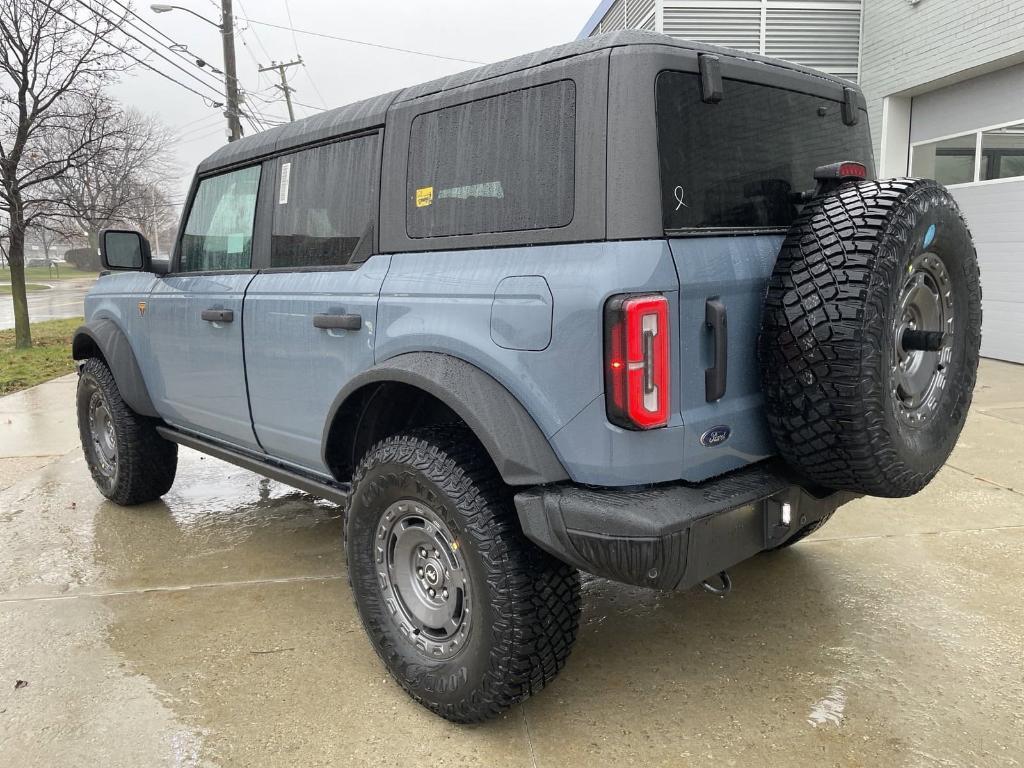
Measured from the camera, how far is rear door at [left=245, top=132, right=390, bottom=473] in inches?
111

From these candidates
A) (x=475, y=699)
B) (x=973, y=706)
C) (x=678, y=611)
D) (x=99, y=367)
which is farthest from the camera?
(x=99, y=367)

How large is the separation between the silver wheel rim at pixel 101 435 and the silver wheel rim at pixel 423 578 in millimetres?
2716

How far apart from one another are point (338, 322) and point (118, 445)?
232 centimetres

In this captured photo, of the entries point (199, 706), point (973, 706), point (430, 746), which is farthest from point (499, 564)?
point (973, 706)

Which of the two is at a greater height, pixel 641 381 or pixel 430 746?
pixel 641 381

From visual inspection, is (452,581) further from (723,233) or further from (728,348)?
(723,233)

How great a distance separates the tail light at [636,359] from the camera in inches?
78.9

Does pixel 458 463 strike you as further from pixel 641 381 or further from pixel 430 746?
pixel 430 746

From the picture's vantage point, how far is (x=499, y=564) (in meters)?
2.24

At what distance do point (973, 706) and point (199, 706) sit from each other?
2.53 meters

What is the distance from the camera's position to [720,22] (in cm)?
1217

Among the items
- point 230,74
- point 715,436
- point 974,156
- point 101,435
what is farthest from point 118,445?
point 230,74

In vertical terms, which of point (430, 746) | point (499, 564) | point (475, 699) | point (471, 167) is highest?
point (471, 167)

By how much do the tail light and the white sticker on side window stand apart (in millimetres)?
1878
